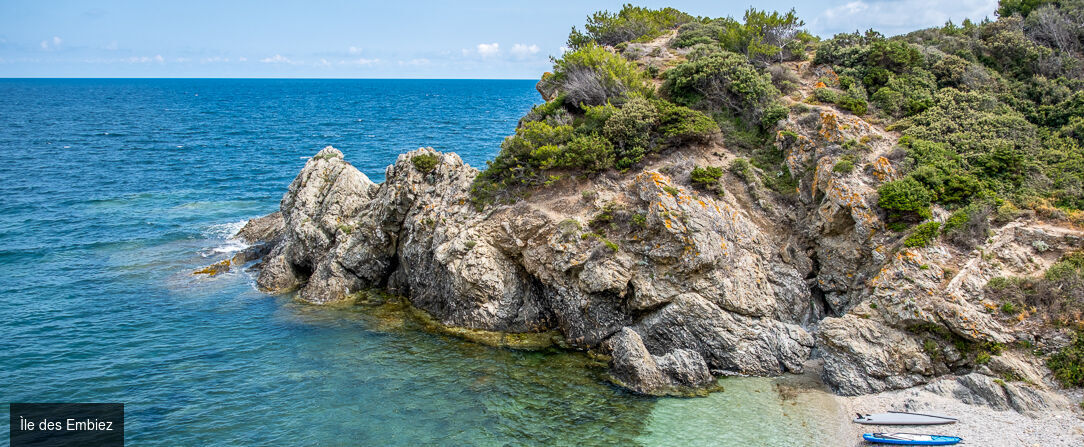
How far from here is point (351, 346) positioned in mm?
25062

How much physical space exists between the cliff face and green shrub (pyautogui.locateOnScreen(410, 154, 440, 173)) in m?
0.89

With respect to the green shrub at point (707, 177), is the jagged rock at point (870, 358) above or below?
below

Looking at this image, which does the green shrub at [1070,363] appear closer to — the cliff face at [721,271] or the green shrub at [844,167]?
the cliff face at [721,271]

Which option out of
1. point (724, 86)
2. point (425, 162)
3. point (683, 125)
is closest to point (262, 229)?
point (425, 162)

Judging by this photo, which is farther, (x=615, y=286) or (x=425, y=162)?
(x=425, y=162)

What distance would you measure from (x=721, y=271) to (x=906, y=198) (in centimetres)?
760

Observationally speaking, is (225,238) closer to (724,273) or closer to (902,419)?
(724,273)

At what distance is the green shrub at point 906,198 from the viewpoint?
22.7m

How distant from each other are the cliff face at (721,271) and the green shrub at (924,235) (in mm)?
317

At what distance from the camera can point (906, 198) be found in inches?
901

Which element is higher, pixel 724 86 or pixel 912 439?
pixel 724 86

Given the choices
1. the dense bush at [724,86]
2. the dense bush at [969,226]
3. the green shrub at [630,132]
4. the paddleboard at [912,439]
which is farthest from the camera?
the dense bush at [724,86]

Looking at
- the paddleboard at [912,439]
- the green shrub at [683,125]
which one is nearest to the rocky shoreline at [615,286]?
the paddleboard at [912,439]

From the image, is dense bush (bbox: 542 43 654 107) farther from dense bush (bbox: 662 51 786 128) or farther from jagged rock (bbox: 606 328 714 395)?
jagged rock (bbox: 606 328 714 395)
